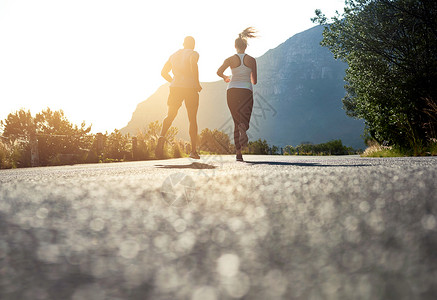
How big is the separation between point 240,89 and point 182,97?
1129 mm

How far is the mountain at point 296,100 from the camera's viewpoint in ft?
470

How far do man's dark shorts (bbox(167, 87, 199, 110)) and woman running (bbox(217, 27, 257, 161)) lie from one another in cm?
68

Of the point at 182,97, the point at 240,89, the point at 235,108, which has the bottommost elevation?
the point at 235,108

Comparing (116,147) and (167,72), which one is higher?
(167,72)

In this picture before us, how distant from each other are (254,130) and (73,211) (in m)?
7.08

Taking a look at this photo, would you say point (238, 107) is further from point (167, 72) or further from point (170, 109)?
point (167, 72)

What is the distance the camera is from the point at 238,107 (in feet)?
23.7

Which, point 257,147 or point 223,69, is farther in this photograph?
point 257,147

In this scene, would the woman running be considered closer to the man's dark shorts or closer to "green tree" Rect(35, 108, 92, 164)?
the man's dark shorts

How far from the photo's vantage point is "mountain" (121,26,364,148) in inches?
5635

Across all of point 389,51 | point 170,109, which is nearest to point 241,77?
point 170,109

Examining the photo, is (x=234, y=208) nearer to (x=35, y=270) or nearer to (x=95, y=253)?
(x=95, y=253)

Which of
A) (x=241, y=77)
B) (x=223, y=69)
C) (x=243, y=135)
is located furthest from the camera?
(x=223, y=69)

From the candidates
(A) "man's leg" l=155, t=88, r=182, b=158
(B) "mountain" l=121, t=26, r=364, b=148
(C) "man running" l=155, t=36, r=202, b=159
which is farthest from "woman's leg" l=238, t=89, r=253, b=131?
(B) "mountain" l=121, t=26, r=364, b=148
